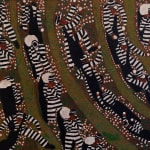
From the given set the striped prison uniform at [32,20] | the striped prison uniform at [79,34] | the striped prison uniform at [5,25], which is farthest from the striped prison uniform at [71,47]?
the striped prison uniform at [5,25]

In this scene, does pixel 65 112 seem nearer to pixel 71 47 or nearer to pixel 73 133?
pixel 73 133

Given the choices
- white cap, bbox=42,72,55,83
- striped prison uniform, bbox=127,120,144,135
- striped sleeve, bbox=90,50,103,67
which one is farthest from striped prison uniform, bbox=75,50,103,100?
striped prison uniform, bbox=127,120,144,135

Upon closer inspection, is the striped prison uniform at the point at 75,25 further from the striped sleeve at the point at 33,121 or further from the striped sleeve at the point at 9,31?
the striped sleeve at the point at 33,121

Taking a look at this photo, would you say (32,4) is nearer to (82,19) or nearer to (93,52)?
(82,19)

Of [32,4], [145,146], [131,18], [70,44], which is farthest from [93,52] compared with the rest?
[145,146]

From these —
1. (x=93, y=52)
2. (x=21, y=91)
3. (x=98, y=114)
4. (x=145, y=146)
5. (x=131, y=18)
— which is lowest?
(x=145, y=146)

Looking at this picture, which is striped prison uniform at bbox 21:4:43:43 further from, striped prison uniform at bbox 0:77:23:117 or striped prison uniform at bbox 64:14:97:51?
striped prison uniform at bbox 0:77:23:117
